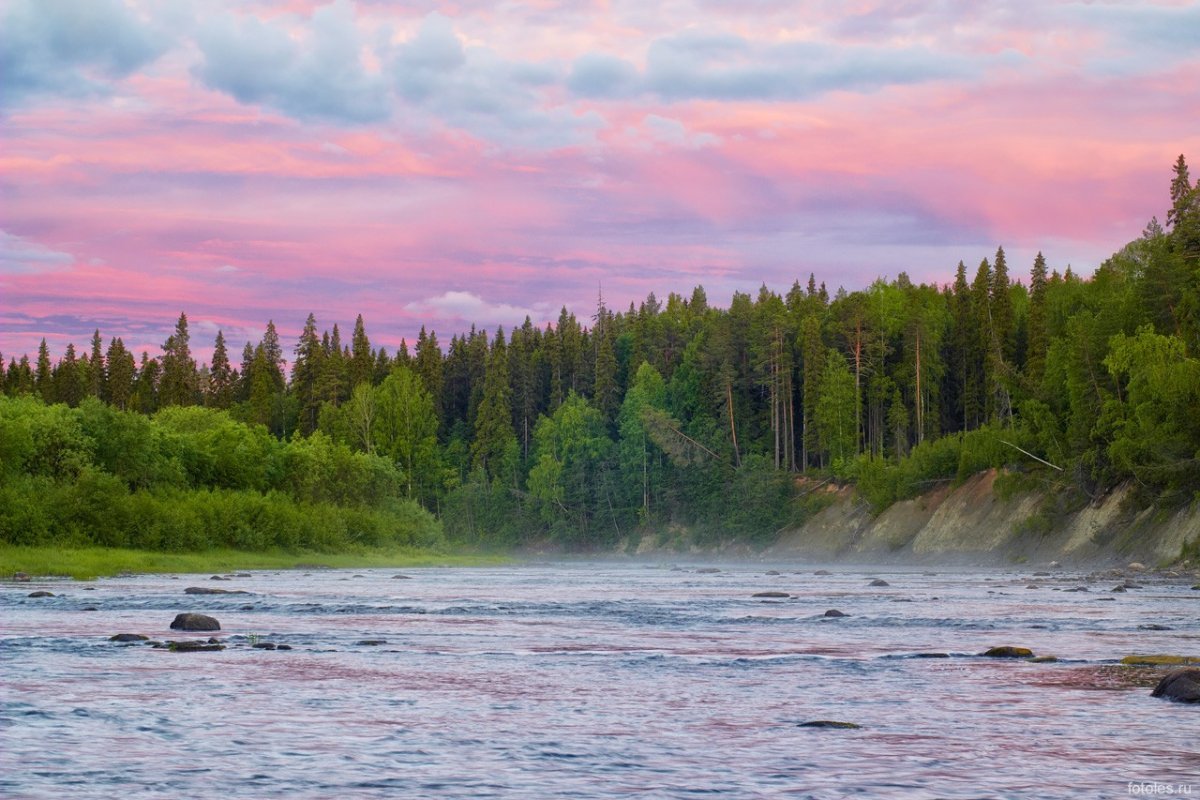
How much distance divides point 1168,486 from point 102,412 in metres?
67.7

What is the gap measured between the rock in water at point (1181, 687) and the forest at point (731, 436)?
57953 millimetres

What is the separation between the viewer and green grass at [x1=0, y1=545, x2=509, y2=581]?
60531 mm

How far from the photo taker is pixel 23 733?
14.3 meters

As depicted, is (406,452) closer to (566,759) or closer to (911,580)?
(911,580)

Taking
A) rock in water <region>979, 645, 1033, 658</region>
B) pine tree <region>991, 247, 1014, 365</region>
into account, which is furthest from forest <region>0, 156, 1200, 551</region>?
rock in water <region>979, 645, 1033, 658</region>

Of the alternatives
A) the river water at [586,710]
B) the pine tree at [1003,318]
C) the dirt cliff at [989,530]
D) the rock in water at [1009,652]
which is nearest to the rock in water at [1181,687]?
the river water at [586,710]

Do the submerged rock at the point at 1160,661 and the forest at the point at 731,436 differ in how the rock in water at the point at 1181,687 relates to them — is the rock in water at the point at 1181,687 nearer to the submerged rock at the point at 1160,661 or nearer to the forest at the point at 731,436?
the submerged rock at the point at 1160,661

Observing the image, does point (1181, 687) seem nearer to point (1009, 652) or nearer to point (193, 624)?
point (1009, 652)

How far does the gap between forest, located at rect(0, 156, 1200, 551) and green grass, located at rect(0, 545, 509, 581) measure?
1616 mm

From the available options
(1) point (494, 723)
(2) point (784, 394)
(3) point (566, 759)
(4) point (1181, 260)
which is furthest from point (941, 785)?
(2) point (784, 394)

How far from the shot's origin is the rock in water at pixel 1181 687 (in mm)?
17547

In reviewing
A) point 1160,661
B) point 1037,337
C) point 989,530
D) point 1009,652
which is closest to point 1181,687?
point 1160,661

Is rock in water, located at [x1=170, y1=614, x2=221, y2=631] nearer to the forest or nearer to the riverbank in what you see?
the forest

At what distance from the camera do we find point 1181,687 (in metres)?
17.7
